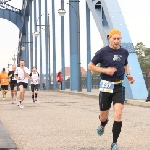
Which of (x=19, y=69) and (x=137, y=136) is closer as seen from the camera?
(x=137, y=136)

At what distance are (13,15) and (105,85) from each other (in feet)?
211

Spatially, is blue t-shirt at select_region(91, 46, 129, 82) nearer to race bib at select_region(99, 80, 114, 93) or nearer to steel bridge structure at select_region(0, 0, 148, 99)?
race bib at select_region(99, 80, 114, 93)

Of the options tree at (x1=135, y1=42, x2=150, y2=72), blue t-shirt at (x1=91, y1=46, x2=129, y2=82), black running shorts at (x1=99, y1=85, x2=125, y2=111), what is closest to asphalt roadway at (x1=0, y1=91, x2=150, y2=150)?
black running shorts at (x1=99, y1=85, x2=125, y2=111)

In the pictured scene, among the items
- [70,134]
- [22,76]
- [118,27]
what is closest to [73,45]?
[118,27]

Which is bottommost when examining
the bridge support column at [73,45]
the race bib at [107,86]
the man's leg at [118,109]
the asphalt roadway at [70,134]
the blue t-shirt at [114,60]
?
the asphalt roadway at [70,134]

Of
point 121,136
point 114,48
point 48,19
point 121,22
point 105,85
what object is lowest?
point 121,136

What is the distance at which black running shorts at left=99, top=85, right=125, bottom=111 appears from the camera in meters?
6.88

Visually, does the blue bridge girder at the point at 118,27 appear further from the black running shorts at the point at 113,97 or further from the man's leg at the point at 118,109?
the man's leg at the point at 118,109

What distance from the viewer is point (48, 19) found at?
46062 mm

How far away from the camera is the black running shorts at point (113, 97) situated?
6883mm

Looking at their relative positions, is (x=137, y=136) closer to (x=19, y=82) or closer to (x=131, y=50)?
(x=19, y=82)

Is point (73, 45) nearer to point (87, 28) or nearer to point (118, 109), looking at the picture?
point (87, 28)

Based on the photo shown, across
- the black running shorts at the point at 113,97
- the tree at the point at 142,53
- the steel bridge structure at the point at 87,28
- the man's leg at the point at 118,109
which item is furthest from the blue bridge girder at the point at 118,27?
the tree at the point at 142,53

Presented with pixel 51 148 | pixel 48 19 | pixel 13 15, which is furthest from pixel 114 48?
pixel 13 15
